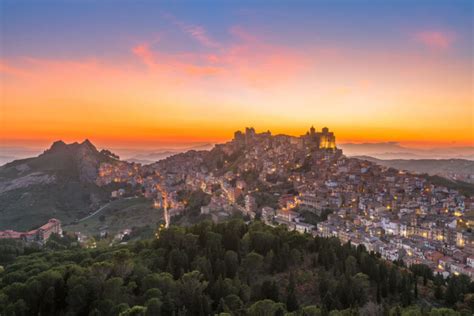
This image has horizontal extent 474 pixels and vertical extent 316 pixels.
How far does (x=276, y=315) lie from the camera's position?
1680cm

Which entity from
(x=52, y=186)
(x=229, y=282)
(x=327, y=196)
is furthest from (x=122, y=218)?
(x=229, y=282)

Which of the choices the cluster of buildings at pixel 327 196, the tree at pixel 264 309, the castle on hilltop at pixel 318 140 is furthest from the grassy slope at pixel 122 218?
the tree at pixel 264 309

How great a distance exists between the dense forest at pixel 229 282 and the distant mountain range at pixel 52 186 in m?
64.8

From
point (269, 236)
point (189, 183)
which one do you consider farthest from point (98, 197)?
point (269, 236)

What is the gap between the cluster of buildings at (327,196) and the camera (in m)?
45.1

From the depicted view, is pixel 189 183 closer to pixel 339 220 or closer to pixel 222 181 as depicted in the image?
pixel 222 181

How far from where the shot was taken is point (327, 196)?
213ft

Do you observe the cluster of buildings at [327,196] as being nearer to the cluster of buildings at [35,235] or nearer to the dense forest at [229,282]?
the dense forest at [229,282]

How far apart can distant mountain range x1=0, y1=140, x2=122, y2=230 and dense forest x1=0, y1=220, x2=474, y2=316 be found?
213 ft

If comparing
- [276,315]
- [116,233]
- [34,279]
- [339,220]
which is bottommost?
[116,233]

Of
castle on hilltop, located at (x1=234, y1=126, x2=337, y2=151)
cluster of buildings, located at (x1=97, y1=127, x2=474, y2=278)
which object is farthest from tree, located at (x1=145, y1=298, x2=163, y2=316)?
castle on hilltop, located at (x1=234, y1=126, x2=337, y2=151)

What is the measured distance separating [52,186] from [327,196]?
82.3 meters

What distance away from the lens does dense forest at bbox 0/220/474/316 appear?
1722cm

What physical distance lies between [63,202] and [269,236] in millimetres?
85383
